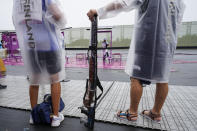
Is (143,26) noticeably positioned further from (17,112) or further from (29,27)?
(17,112)

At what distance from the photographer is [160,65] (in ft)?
4.82

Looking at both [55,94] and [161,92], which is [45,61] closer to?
[55,94]

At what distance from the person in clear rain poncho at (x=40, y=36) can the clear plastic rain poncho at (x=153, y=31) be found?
515mm

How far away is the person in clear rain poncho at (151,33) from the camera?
1393 millimetres

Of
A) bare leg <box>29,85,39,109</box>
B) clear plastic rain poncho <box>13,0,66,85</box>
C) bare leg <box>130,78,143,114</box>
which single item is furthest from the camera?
bare leg <box>29,85,39,109</box>

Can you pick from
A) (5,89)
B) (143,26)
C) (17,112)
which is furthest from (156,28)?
(5,89)

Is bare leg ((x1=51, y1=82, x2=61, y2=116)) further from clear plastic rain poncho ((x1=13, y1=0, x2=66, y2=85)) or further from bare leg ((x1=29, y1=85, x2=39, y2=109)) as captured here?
bare leg ((x1=29, y1=85, x2=39, y2=109))

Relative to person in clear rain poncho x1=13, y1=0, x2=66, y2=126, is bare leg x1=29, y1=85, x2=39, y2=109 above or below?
below

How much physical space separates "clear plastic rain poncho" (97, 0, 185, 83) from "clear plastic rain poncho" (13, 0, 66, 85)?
510 millimetres

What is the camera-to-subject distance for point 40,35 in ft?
4.66

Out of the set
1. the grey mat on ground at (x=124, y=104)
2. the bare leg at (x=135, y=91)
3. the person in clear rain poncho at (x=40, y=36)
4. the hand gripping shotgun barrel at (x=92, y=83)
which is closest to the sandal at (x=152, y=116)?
the grey mat on ground at (x=124, y=104)

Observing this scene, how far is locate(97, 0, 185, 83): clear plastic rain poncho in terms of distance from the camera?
139 centimetres

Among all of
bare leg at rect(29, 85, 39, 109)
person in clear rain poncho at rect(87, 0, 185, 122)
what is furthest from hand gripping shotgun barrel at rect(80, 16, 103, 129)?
bare leg at rect(29, 85, 39, 109)

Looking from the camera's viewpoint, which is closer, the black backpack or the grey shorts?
Answer: the grey shorts
